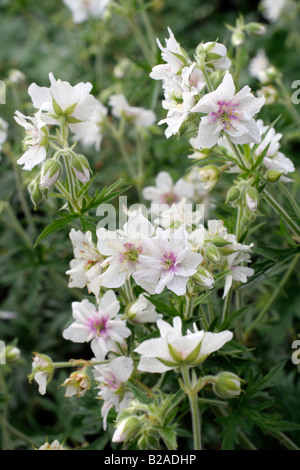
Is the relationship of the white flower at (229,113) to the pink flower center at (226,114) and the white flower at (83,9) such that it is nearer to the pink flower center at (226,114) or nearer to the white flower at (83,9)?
the pink flower center at (226,114)

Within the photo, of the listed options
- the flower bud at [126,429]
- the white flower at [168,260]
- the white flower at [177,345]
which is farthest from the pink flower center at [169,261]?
the flower bud at [126,429]

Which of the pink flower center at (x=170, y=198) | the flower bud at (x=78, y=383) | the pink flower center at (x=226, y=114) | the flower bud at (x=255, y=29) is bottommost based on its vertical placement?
the flower bud at (x=78, y=383)

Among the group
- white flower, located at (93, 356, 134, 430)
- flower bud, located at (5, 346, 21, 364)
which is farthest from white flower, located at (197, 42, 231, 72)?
flower bud, located at (5, 346, 21, 364)

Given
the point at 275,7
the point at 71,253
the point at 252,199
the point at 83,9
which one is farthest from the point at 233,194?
the point at 275,7

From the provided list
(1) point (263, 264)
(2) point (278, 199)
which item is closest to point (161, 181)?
(2) point (278, 199)

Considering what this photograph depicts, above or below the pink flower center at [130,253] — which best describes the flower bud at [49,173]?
above

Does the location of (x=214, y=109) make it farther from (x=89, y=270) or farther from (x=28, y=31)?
(x=28, y=31)

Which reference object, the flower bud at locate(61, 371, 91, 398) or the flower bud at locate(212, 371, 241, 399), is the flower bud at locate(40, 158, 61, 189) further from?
the flower bud at locate(212, 371, 241, 399)

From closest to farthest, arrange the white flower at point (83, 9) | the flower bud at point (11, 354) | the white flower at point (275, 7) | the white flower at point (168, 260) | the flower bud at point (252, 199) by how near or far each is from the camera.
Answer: the white flower at point (168, 260)
the flower bud at point (252, 199)
the flower bud at point (11, 354)
the white flower at point (83, 9)
the white flower at point (275, 7)
